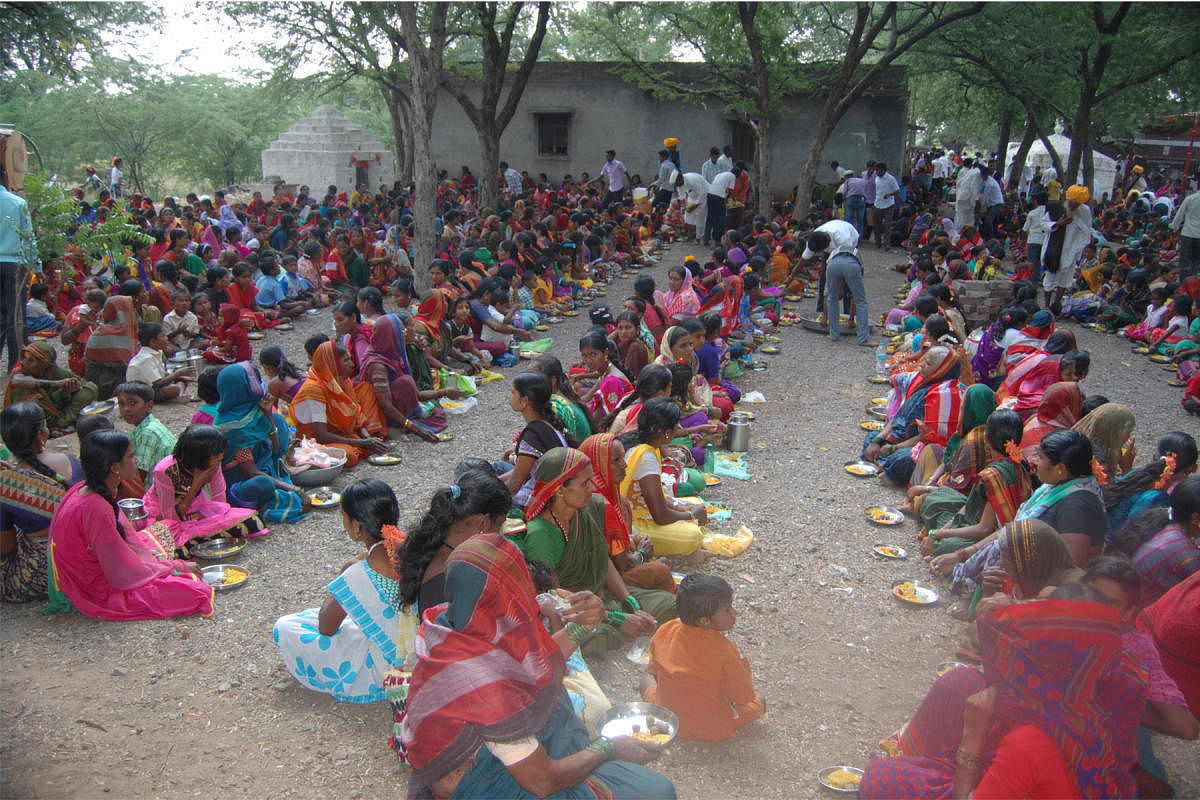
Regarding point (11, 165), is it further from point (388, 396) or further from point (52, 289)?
point (388, 396)

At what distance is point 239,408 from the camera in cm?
586

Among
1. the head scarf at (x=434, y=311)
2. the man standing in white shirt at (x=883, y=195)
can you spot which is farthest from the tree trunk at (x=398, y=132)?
the head scarf at (x=434, y=311)

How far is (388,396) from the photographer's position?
24.6 feet

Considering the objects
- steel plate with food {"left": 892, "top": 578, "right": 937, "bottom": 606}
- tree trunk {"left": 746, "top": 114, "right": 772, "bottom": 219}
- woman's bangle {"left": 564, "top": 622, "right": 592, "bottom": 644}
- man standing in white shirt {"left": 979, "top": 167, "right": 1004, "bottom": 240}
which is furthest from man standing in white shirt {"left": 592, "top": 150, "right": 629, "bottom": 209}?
woman's bangle {"left": 564, "top": 622, "right": 592, "bottom": 644}

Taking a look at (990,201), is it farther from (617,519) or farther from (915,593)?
(617,519)

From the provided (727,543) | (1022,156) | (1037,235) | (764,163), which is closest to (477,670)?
(727,543)

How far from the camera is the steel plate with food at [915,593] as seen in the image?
16.2 ft

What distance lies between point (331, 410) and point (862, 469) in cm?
433

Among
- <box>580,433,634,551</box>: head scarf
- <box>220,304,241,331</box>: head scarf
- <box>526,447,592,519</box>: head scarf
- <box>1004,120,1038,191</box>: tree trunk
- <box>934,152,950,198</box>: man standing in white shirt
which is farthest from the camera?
<box>934,152,950,198</box>: man standing in white shirt

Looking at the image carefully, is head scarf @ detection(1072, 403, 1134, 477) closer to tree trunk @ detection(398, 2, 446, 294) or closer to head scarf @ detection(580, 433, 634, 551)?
head scarf @ detection(580, 433, 634, 551)

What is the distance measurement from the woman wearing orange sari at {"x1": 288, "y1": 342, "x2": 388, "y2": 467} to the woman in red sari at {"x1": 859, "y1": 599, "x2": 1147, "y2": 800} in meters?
5.21

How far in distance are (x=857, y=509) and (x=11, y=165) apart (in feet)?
28.7

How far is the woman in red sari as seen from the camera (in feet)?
8.87

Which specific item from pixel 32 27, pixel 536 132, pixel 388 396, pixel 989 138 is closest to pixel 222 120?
pixel 536 132
